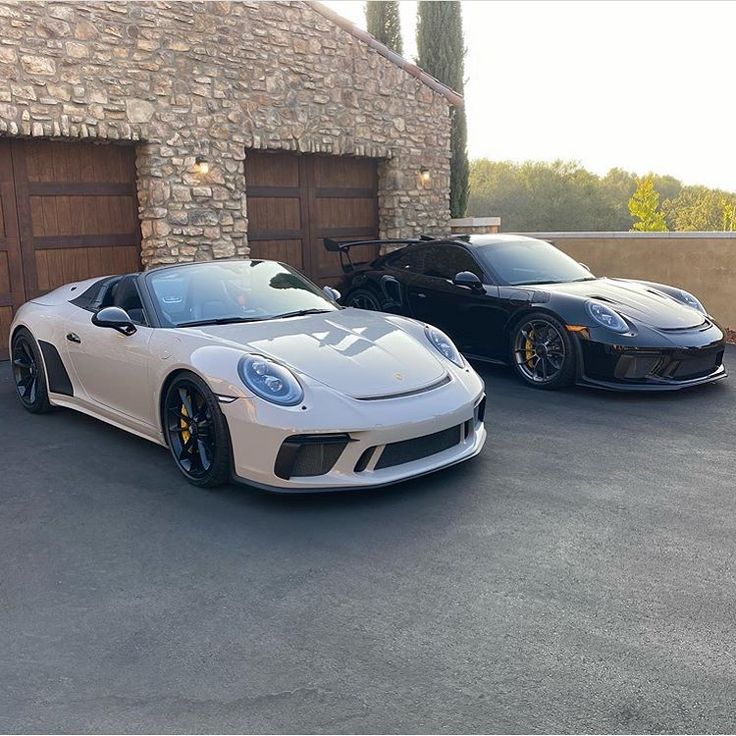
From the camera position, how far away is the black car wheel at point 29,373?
6.16 m

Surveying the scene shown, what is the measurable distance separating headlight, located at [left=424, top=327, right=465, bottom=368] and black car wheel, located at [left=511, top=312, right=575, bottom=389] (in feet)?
6.16

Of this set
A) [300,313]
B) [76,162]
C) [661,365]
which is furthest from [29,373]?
[661,365]

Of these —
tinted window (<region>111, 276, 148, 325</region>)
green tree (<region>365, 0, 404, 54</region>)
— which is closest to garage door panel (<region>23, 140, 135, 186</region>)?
tinted window (<region>111, 276, 148, 325</region>)

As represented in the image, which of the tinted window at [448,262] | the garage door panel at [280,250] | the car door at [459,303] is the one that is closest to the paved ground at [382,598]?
the car door at [459,303]

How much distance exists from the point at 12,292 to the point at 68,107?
2.07 metres

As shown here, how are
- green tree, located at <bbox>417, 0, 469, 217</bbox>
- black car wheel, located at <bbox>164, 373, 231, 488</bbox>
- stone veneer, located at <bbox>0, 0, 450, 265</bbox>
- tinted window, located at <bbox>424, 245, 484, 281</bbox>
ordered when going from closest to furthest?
black car wheel, located at <bbox>164, 373, 231, 488</bbox>, tinted window, located at <bbox>424, 245, 484, 281</bbox>, stone veneer, located at <bbox>0, 0, 450, 265</bbox>, green tree, located at <bbox>417, 0, 469, 217</bbox>

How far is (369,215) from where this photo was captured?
12234mm

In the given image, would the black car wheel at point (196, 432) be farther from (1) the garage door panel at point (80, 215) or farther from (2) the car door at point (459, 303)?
(1) the garage door panel at point (80, 215)

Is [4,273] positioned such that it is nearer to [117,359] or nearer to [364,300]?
[364,300]

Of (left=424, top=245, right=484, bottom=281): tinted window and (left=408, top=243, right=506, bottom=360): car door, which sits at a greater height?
(left=424, top=245, right=484, bottom=281): tinted window

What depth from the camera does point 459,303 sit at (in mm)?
7613

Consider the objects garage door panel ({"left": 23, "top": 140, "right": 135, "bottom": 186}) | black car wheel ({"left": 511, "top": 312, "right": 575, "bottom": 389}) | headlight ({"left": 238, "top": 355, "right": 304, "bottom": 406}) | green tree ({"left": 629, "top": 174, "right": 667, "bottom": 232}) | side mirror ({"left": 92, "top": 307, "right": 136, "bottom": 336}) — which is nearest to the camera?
headlight ({"left": 238, "top": 355, "right": 304, "bottom": 406})

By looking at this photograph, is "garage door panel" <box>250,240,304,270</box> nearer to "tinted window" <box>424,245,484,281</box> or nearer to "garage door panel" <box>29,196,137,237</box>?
"garage door panel" <box>29,196,137,237</box>

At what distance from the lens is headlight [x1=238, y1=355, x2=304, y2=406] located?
4125 millimetres
